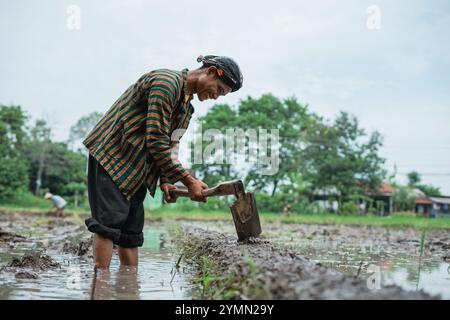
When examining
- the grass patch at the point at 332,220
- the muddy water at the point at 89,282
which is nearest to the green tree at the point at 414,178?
the grass patch at the point at 332,220

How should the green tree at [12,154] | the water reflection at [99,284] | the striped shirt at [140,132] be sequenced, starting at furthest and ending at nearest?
the green tree at [12,154]
the striped shirt at [140,132]
the water reflection at [99,284]

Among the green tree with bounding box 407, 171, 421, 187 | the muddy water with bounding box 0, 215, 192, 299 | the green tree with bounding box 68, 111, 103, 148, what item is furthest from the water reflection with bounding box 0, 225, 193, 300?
the green tree with bounding box 407, 171, 421, 187

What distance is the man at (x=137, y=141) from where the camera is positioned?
10.6ft

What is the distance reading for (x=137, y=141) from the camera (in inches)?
132

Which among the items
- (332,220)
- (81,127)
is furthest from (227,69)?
(81,127)

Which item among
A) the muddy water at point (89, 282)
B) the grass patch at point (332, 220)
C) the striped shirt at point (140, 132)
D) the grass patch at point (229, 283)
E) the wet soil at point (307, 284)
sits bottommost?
the grass patch at point (332, 220)

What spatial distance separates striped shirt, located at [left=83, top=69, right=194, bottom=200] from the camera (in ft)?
10.5

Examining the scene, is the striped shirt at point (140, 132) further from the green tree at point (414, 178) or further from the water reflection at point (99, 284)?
the green tree at point (414, 178)

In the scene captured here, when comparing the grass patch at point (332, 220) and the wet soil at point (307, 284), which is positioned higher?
the wet soil at point (307, 284)

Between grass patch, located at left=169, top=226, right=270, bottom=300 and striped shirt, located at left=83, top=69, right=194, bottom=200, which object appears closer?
grass patch, located at left=169, top=226, right=270, bottom=300

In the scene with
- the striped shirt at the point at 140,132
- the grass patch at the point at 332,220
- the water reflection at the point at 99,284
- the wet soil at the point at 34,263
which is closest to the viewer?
the water reflection at the point at 99,284

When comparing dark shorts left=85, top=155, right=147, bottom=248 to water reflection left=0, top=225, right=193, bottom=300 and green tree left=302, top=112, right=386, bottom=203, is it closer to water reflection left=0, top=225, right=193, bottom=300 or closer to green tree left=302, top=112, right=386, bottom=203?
water reflection left=0, top=225, right=193, bottom=300
